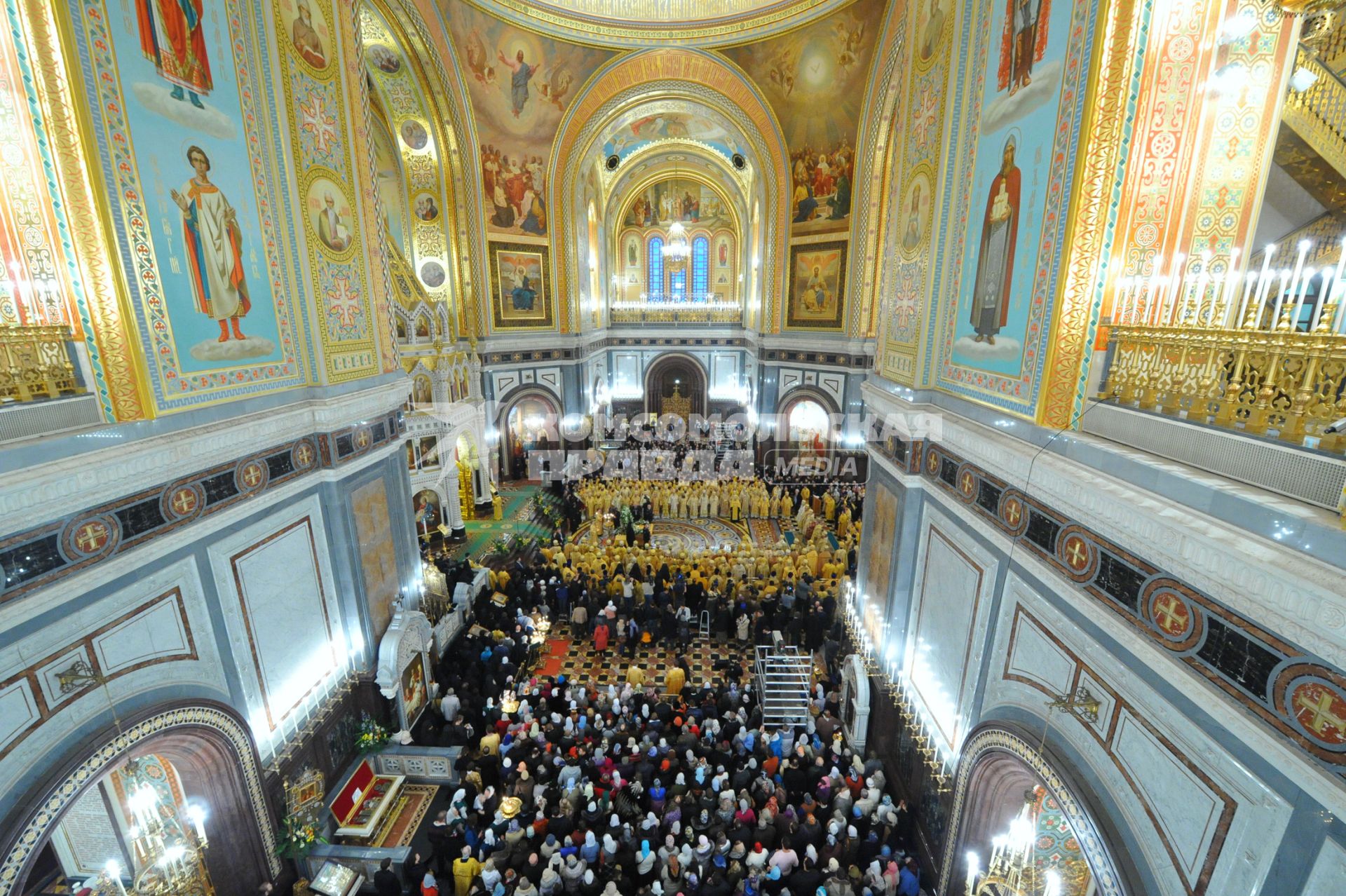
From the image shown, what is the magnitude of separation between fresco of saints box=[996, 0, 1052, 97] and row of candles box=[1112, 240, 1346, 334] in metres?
2.13

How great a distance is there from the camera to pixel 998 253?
5211 millimetres

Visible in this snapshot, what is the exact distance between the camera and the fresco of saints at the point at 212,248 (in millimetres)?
5305

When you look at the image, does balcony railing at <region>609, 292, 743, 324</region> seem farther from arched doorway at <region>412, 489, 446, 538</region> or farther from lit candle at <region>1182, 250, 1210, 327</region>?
lit candle at <region>1182, 250, 1210, 327</region>

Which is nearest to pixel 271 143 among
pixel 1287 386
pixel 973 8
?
pixel 973 8

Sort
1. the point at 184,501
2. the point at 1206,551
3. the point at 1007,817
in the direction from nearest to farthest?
the point at 1206,551
the point at 184,501
the point at 1007,817

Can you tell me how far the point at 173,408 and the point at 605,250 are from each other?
23071mm

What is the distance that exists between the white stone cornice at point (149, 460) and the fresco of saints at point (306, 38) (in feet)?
13.6

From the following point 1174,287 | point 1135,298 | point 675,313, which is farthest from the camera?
point 675,313

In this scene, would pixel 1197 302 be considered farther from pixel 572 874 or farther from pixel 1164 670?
pixel 572 874

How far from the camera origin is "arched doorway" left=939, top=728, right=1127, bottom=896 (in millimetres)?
4254

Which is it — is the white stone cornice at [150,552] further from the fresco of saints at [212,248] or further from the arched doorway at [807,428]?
the arched doorway at [807,428]

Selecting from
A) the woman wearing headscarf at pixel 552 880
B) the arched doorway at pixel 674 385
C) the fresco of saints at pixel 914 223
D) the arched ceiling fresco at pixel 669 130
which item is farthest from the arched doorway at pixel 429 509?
the arched ceiling fresco at pixel 669 130

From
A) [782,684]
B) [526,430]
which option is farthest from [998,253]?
[526,430]

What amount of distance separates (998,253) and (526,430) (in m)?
17.4
